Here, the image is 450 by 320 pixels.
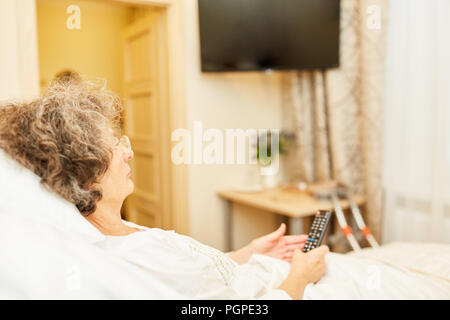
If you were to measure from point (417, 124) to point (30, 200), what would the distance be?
173 cm

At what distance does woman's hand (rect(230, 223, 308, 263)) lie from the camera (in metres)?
1.20

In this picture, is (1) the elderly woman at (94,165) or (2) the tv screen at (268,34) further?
(2) the tv screen at (268,34)

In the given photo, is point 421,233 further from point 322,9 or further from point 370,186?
point 322,9

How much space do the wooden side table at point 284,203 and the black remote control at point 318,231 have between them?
685mm

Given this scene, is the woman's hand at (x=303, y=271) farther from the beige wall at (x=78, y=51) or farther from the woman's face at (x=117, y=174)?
the beige wall at (x=78, y=51)

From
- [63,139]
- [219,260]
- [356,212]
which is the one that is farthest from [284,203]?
[63,139]

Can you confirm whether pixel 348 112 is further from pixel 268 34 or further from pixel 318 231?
pixel 318 231

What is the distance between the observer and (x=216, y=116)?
7.60 ft

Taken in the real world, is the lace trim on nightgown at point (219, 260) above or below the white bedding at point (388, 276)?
above

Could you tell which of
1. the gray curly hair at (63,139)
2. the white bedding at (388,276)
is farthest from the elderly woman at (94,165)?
the white bedding at (388,276)

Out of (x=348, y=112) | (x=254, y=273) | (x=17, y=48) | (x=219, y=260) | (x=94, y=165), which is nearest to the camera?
(x=94, y=165)

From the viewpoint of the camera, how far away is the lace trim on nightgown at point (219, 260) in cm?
94

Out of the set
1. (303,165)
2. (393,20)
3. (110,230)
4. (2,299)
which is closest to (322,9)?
(393,20)

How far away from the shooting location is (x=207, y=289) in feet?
2.54
